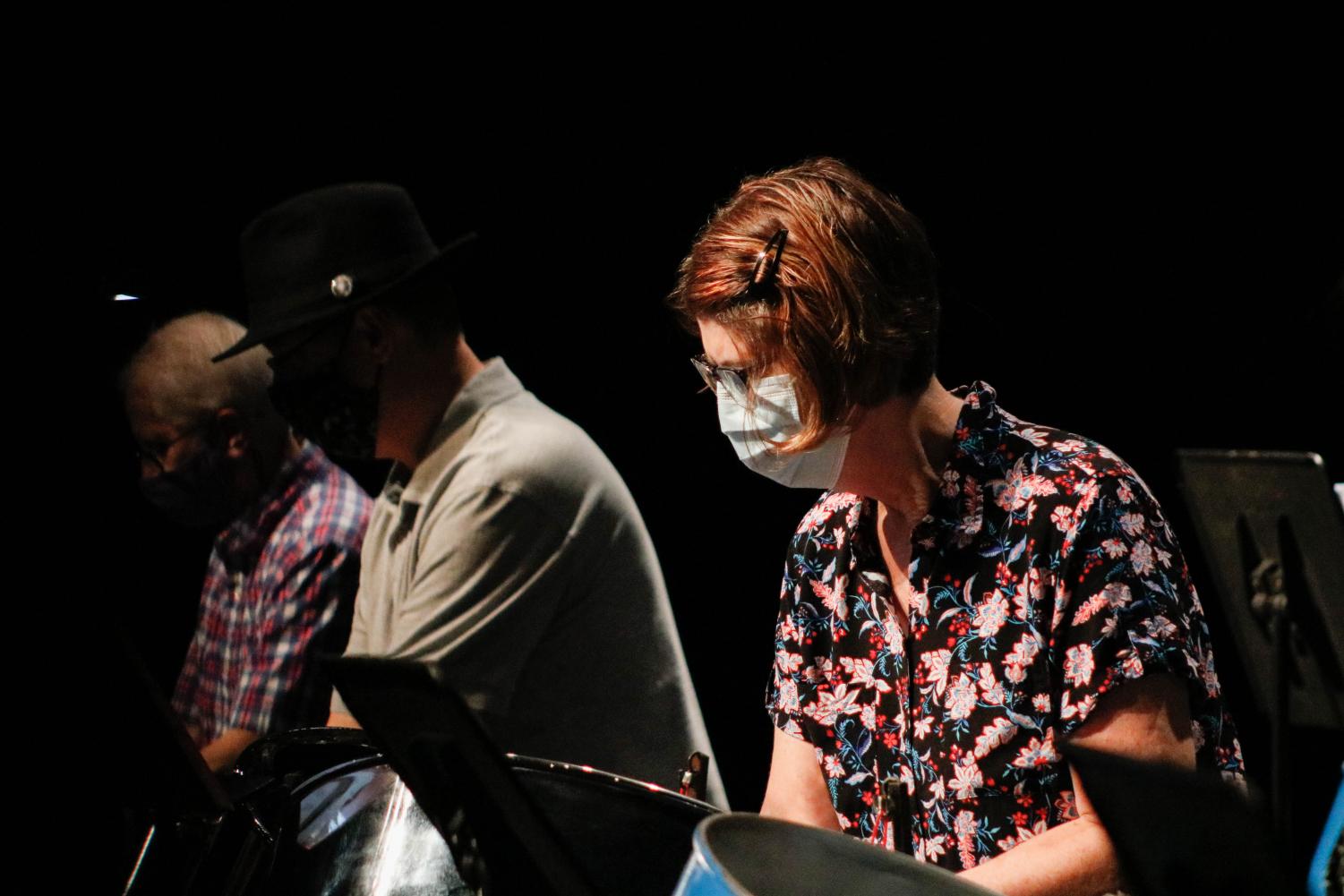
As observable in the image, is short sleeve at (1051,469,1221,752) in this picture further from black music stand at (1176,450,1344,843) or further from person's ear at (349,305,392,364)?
person's ear at (349,305,392,364)

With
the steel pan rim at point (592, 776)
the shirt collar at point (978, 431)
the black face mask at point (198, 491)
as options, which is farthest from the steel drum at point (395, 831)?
the black face mask at point (198, 491)

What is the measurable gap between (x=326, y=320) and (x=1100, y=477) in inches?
48.8

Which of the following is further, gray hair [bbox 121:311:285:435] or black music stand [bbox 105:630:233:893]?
gray hair [bbox 121:311:285:435]

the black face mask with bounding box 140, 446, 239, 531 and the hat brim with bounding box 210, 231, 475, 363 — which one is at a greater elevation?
the hat brim with bounding box 210, 231, 475, 363

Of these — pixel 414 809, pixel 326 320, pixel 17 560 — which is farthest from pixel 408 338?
pixel 414 809

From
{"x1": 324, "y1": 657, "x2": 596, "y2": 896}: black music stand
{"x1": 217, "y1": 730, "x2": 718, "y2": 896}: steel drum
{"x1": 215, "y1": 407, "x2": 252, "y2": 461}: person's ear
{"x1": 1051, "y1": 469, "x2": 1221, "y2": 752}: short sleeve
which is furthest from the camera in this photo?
{"x1": 215, "y1": 407, "x2": 252, "y2": 461}: person's ear

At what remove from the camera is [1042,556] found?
1.28m

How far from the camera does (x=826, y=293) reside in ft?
4.39

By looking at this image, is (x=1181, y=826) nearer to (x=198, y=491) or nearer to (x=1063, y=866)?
(x=1063, y=866)

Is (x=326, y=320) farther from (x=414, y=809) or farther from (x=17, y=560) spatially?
(x=414, y=809)

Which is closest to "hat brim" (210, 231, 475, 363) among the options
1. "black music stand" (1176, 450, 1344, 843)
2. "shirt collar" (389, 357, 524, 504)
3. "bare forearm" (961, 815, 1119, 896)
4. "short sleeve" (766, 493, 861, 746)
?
"shirt collar" (389, 357, 524, 504)

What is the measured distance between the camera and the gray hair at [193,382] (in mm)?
2465

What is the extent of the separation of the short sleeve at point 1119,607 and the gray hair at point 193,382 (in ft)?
5.32

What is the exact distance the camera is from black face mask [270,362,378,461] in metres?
2.11
